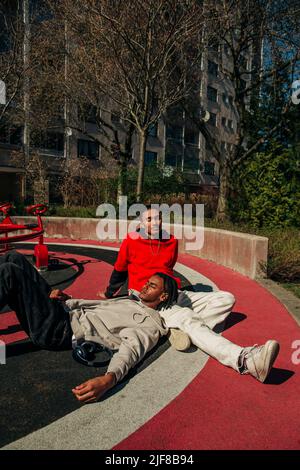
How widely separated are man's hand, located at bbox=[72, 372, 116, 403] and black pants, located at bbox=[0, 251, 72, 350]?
2.68ft

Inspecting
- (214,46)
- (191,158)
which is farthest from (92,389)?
(191,158)

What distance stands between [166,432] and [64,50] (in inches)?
1001

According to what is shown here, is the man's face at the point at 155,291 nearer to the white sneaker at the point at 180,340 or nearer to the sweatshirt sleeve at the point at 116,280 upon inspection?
the white sneaker at the point at 180,340

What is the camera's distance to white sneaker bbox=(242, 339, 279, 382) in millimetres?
3125

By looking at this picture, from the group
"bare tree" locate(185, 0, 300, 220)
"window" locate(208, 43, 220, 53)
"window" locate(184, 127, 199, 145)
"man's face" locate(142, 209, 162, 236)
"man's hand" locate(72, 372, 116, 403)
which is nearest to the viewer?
"man's hand" locate(72, 372, 116, 403)

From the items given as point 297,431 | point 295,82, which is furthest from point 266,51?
point 297,431

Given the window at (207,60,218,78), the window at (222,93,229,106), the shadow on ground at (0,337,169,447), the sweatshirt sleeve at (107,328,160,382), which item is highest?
the window at (207,60,218,78)

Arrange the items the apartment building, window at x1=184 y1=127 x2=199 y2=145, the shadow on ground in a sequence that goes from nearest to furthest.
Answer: the shadow on ground → the apartment building → window at x1=184 y1=127 x2=199 y2=145

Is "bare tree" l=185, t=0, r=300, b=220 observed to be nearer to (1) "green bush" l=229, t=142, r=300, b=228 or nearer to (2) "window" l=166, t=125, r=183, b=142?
(1) "green bush" l=229, t=142, r=300, b=228

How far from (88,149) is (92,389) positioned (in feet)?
111

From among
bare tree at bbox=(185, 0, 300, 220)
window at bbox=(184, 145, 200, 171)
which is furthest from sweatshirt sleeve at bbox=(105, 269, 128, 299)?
window at bbox=(184, 145, 200, 171)

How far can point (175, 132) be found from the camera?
43.8m

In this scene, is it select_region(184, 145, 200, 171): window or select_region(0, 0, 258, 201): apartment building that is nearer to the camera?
select_region(0, 0, 258, 201): apartment building

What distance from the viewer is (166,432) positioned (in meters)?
2.57
